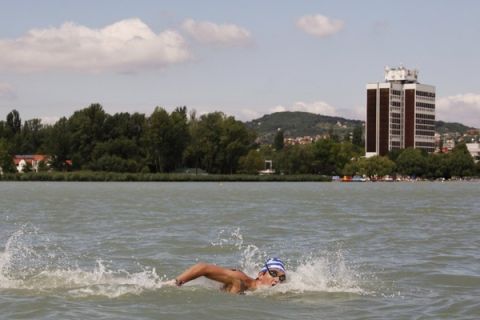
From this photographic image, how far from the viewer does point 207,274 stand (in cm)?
1539

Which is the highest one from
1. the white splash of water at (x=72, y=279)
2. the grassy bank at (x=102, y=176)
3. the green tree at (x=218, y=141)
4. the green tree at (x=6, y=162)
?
the green tree at (x=218, y=141)

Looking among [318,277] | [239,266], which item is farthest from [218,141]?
[318,277]

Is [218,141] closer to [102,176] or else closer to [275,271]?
[102,176]

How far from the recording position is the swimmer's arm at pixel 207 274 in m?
15.2

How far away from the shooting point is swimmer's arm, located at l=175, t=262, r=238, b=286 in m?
15.2

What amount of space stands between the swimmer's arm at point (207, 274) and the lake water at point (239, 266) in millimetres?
343

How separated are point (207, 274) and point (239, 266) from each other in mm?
6010

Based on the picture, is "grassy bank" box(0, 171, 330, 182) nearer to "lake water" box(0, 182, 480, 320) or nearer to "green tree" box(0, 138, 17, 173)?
"green tree" box(0, 138, 17, 173)

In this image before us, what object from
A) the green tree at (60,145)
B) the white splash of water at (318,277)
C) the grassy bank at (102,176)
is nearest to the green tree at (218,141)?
the grassy bank at (102,176)

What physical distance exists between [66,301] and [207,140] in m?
139

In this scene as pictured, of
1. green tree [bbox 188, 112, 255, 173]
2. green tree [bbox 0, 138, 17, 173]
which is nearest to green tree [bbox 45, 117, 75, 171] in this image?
green tree [bbox 0, 138, 17, 173]

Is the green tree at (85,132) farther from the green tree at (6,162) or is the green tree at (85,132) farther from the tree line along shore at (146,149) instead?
the green tree at (6,162)

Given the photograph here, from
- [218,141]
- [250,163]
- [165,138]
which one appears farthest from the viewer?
[250,163]

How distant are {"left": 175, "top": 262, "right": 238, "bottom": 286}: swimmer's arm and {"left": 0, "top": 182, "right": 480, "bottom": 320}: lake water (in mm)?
343
